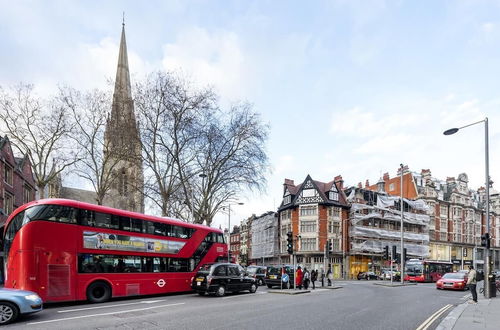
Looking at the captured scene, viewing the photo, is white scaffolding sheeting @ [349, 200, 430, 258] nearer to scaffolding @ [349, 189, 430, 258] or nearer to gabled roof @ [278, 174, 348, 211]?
scaffolding @ [349, 189, 430, 258]

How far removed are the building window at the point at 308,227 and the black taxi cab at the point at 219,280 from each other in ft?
126

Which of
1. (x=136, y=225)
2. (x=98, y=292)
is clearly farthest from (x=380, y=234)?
(x=98, y=292)

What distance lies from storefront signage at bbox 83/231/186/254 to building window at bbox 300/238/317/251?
39682 millimetres

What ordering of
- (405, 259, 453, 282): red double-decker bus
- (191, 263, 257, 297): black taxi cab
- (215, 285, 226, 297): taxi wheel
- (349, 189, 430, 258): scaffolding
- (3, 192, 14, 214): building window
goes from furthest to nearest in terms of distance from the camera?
(349, 189, 430, 258): scaffolding < (405, 259, 453, 282): red double-decker bus < (3, 192, 14, 214): building window < (215, 285, 226, 297): taxi wheel < (191, 263, 257, 297): black taxi cab

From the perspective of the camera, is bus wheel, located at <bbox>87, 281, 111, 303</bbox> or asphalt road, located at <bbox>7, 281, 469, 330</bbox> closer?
asphalt road, located at <bbox>7, 281, 469, 330</bbox>

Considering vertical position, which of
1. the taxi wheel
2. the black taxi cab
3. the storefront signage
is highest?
the storefront signage

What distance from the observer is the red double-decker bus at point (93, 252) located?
13.8m

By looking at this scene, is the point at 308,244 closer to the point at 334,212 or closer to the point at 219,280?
the point at 334,212

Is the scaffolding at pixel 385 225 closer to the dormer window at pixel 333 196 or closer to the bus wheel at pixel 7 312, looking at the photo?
the dormer window at pixel 333 196

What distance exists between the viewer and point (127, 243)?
1703 centimetres

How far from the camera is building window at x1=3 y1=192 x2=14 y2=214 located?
104 ft

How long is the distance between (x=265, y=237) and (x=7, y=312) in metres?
60.7

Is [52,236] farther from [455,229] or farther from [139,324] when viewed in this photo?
[455,229]

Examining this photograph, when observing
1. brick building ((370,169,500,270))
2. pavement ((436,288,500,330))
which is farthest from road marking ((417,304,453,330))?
brick building ((370,169,500,270))
